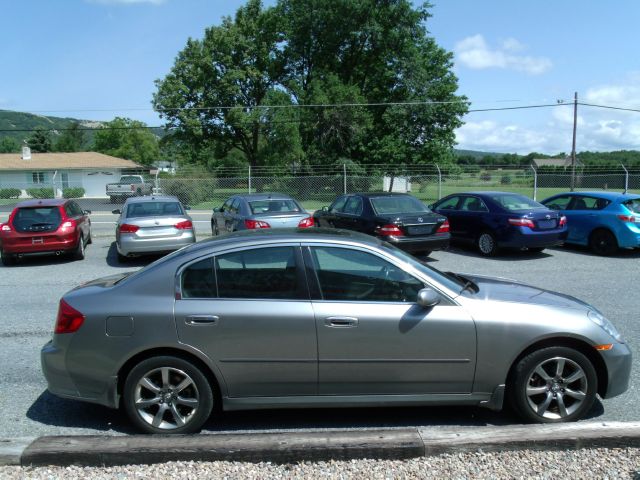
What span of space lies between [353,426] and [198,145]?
144ft

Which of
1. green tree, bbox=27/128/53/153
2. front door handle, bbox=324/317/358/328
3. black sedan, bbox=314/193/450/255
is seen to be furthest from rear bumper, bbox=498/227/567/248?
green tree, bbox=27/128/53/153

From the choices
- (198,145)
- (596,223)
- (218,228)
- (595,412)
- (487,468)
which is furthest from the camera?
(198,145)

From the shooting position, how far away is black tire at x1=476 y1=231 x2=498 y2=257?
491 inches

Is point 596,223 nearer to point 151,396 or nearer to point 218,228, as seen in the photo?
point 218,228

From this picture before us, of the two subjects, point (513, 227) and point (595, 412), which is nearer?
point (595, 412)

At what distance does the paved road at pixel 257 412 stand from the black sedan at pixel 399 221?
739mm

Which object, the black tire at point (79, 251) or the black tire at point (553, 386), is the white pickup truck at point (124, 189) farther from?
the black tire at point (553, 386)

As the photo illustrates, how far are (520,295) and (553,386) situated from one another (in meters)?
0.72

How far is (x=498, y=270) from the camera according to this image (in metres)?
11.0

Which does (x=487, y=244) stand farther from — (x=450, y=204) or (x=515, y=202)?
(x=450, y=204)

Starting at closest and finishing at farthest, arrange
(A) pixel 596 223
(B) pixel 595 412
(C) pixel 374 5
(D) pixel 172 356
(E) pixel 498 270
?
(D) pixel 172 356, (B) pixel 595 412, (E) pixel 498 270, (A) pixel 596 223, (C) pixel 374 5

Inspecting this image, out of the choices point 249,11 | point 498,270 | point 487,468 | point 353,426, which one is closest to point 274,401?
point 353,426

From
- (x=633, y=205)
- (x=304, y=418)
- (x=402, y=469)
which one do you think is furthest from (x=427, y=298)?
(x=633, y=205)

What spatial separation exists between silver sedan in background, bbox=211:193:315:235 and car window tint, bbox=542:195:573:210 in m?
6.45
